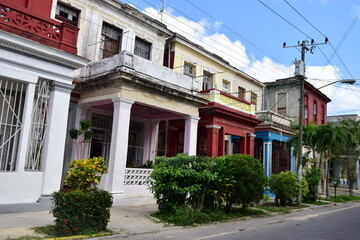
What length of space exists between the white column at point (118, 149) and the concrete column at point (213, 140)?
5378 mm

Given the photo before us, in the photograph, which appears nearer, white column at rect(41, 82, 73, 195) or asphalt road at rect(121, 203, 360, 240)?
asphalt road at rect(121, 203, 360, 240)

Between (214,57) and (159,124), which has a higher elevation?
(214,57)

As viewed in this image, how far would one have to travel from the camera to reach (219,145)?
1609 centimetres

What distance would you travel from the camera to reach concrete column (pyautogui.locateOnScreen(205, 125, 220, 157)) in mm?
14945

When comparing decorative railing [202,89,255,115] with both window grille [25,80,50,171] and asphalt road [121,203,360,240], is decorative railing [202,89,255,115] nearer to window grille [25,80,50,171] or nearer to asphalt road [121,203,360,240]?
asphalt road [121,203,360,240]

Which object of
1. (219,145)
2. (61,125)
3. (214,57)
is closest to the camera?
(61,125)

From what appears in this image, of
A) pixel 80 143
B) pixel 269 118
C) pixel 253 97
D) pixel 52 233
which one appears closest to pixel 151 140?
pixel 80 143

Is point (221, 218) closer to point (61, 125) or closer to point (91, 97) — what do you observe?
point (61, 125)

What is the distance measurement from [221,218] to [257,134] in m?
11.5

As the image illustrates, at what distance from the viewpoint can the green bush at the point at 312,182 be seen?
17.2 m

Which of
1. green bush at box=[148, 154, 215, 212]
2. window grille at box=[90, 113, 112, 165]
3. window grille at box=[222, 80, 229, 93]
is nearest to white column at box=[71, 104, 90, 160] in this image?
window grille at box=[90, 113, 112, 165]

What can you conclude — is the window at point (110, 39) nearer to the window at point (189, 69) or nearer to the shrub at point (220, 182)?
the window at point (189, 69)

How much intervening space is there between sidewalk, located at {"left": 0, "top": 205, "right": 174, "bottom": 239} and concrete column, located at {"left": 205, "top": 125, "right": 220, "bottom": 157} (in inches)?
235

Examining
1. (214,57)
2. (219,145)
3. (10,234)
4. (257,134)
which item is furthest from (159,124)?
(10,234)
